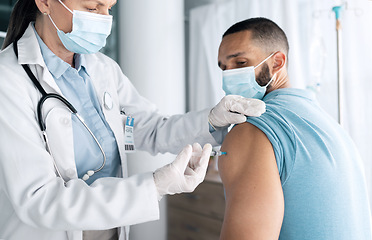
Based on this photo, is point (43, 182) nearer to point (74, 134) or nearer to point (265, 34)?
point (74, 134)

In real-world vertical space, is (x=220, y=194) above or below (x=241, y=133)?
below

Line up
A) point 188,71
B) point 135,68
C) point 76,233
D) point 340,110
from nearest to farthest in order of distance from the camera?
point 76,233 < point 340,110 < point 135,68 < point 188,71

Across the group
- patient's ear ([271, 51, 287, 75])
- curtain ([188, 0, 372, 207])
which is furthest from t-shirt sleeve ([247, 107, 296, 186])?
curtain ([188, 0, 372, 207])

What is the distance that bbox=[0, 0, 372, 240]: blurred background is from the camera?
2145 millimetres

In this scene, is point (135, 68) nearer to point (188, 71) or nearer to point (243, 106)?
point (188, 71)

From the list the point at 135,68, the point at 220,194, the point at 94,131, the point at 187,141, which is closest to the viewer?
the point at 94,131

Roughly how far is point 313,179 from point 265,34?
2.03 feet

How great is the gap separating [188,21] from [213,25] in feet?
1.56

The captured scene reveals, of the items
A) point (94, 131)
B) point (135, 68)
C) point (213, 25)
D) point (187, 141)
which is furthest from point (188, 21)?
point (94, 131)

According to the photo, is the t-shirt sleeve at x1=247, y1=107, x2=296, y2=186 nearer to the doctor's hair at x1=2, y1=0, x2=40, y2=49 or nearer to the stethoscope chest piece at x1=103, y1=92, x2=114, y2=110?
the stethoscope chest piece at x1=103, y1=92, x2=114, y2=110

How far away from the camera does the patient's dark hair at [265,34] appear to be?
1.31m

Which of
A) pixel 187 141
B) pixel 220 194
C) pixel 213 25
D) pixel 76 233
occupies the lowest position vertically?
pixel 220 194

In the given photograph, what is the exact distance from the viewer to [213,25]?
3041 mm

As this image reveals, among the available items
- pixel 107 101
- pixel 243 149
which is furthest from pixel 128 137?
pixel 243 149
